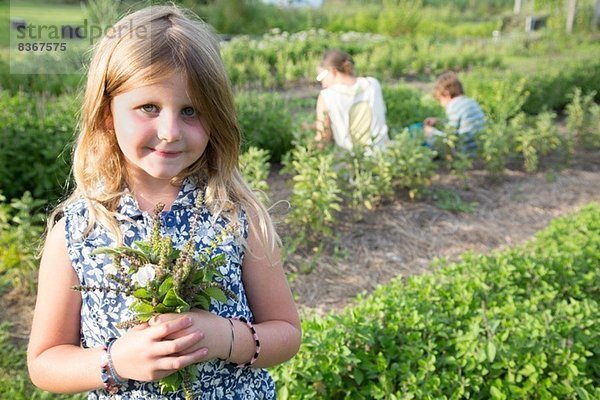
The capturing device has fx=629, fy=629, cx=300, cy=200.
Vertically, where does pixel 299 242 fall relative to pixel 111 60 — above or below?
below

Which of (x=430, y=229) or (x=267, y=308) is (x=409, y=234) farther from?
(x=267, y=308)

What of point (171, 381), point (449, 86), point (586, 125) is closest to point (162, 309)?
point (171, 381)

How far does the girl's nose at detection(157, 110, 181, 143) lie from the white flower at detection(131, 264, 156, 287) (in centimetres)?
29

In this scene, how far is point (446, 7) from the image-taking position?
2330 cm

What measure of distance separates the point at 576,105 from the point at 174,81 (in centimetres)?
712

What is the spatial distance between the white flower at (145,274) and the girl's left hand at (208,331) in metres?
0.07

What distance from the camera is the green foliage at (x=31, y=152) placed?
4.77m

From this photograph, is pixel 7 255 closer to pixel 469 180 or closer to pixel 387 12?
pixel 469 180

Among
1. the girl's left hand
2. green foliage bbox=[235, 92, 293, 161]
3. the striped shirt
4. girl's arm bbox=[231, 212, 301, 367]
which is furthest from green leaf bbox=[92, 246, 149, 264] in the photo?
the striped shirt

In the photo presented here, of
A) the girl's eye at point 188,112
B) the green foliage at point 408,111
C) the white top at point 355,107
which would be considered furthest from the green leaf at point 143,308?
the green foliage at point 408,111

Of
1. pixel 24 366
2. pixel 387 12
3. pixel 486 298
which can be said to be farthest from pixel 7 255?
pixel 387 12

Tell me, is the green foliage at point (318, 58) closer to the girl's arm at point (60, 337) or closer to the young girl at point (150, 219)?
the young girl at point (150, 219)

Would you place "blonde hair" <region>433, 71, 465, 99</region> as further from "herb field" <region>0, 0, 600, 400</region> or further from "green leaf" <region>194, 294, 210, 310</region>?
"green leaf" <region>194, 294, 210, 310</region>

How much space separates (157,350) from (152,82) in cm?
55
